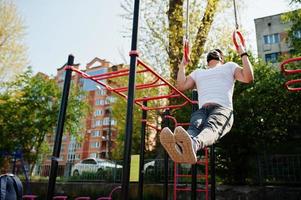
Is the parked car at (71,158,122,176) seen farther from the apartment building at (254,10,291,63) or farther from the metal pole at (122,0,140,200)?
the apartment building at (254,10,291,63)

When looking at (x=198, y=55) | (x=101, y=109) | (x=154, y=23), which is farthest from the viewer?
(x=101, y=109)

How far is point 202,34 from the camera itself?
859cm

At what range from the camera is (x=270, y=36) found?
2291 centimetres

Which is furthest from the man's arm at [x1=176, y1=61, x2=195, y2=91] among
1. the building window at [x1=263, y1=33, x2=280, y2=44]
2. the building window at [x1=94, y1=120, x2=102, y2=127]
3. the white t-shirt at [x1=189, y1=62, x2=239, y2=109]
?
the building window at [x1=94, y1=120, x2=102, y2=127]

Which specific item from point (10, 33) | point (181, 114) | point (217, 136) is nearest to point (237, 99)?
point (181, 114)

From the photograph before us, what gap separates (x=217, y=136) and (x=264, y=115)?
4421 millimetres

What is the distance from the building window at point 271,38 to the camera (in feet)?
74.1

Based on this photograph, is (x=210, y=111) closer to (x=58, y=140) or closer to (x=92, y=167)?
(x=58, y=140)

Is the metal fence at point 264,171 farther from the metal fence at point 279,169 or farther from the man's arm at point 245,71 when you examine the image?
the man's arm at point 245,71

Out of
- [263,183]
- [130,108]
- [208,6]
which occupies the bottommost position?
[263,183]

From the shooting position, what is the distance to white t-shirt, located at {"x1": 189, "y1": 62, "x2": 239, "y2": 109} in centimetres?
280

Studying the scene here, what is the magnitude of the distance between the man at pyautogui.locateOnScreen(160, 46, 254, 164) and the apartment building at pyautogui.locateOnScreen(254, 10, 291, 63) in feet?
70.2

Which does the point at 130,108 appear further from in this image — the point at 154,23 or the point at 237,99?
the point at 154,23

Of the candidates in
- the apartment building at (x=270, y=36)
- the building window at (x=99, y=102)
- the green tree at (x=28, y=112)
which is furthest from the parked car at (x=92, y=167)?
the building window at (x=99, y=102)
